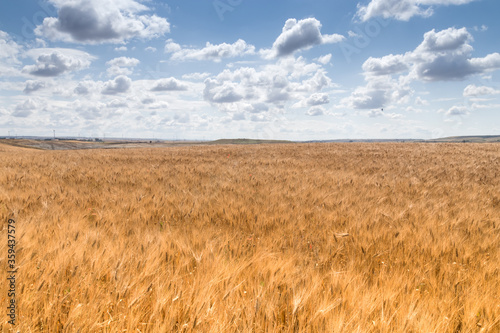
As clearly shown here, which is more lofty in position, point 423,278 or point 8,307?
point 8,307

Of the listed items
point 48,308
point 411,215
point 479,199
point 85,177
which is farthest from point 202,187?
point 479,199

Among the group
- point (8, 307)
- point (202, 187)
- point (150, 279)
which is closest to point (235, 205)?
point (202, 187)

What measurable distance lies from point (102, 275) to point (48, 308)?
1.57 feet

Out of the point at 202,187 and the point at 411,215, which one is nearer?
the point at 411,215

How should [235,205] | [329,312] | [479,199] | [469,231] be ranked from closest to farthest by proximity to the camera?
[329,312]
[469,231]
[235,205]
[479,199]

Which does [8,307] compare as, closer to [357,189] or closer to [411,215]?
[411,215]

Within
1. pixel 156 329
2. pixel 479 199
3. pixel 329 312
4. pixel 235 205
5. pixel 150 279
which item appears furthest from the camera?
pixel 479 199

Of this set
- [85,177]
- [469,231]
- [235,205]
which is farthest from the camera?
[85,177]

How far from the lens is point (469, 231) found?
308 cm

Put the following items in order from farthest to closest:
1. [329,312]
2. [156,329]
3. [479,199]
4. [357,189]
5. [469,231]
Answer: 1. [357,189]
2. [479,199]
3. [469,231]
4. [329,312]
5. [156,329]

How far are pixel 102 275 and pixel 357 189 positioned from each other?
5.08 meters

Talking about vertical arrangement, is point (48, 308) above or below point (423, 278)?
above

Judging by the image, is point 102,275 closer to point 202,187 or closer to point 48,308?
point 48,308

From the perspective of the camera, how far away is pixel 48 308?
138cm
